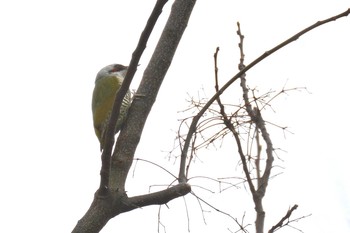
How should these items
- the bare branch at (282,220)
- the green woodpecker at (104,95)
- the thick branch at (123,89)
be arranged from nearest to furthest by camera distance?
the thick branch at (123,89)
the bare branch at (282,220)
the green woodpecker at (104,95)

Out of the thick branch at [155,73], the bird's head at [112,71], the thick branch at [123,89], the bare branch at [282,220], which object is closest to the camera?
the thick branch at [123,89]

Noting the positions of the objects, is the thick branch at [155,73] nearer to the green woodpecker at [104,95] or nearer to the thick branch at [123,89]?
the thick branch at [123,89]

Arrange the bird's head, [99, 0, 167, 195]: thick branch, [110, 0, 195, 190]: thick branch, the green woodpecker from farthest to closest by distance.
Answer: the bird's head
the green woodpecker
[110, 0, 195, 190]: thick branch
[99, 0, 167, 195]: thick branch

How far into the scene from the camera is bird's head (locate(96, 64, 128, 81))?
549cm

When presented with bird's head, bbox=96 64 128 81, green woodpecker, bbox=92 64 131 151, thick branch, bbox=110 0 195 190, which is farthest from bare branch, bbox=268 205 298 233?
bird's head, bbox=96 64 128 81

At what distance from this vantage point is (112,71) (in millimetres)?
5539

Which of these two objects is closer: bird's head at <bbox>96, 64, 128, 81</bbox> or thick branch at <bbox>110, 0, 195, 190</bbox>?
thick branch at <bbox>110, 0, 195, 190</bbox>

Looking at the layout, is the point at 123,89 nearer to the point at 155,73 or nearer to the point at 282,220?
the point at 155,73

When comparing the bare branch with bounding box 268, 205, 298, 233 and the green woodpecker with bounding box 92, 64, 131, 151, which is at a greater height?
the green woodpecker with bounding box 92, 64, 131, 151

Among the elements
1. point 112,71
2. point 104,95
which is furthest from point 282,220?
point 112,71

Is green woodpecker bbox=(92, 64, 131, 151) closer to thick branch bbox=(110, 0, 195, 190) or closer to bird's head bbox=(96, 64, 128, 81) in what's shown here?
bird's head bbox=(96, 64, 128, 81)

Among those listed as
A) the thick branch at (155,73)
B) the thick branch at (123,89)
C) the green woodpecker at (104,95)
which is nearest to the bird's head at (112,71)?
the green woodpecker at (104,95)

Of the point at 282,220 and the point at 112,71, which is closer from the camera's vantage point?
the point at 282,220

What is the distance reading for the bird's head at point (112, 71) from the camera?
18.0ft
